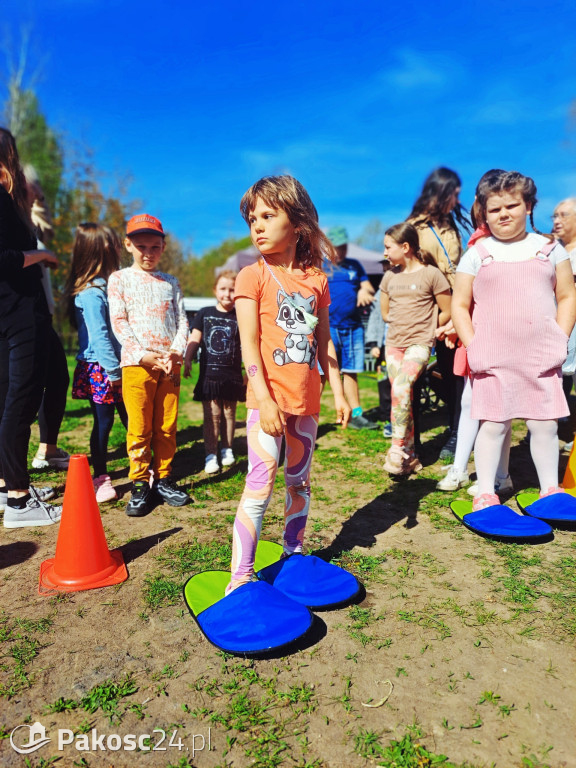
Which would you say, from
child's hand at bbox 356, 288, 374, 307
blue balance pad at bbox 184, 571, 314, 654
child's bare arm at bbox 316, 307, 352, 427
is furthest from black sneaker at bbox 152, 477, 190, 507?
child's hand at bbox 356, 288, 374, 307

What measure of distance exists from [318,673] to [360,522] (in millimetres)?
1589

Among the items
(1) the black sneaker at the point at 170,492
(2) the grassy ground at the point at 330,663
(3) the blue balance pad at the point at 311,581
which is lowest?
(2) the grassy ground at the point at 330,663

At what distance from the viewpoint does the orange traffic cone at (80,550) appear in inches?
109

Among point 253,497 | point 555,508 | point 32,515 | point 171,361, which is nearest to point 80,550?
point 32,515

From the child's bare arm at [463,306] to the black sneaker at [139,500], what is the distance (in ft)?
8.10

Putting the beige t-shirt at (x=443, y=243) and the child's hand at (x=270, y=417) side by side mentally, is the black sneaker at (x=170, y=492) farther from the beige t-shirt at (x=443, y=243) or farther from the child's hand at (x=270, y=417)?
the beige t-shirt at (x=443, y=243)

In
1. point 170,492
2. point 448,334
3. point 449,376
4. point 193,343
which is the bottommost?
point 170,492

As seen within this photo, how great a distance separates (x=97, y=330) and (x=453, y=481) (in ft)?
9.83

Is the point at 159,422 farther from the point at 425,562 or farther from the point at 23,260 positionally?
the point at 425,562

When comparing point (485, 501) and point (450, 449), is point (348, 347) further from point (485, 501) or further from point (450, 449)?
point (485, 501)

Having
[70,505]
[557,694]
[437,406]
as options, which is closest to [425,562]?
[557,694]

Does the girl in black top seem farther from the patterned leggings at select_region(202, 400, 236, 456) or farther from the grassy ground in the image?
the grassy ground

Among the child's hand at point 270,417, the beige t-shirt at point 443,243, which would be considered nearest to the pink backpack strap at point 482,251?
the beige t-shirt at point 443,243

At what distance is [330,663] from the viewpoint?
2.15 metres
